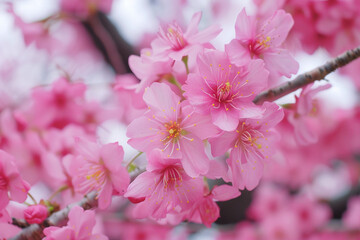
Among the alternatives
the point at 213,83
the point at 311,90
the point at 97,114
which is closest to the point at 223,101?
the point at 213,83

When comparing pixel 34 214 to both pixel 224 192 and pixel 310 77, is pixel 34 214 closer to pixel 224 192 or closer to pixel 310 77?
pixel 224 192

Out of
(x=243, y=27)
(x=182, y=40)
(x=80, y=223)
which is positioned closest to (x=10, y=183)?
(x=80, y=223)

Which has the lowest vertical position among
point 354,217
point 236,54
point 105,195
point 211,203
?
point 354,217

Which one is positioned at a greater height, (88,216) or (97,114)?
Result: (88,216)

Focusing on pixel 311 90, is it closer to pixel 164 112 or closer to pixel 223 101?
pixel 223 101

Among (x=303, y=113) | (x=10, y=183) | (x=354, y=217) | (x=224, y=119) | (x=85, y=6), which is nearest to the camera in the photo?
(x=224, y=119)

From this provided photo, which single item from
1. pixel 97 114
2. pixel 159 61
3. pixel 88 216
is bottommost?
A: pixel 97 114

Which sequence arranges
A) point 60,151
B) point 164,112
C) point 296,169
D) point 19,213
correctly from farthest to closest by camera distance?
point 296,169, point 60,151, point 19,213, point 164,112
